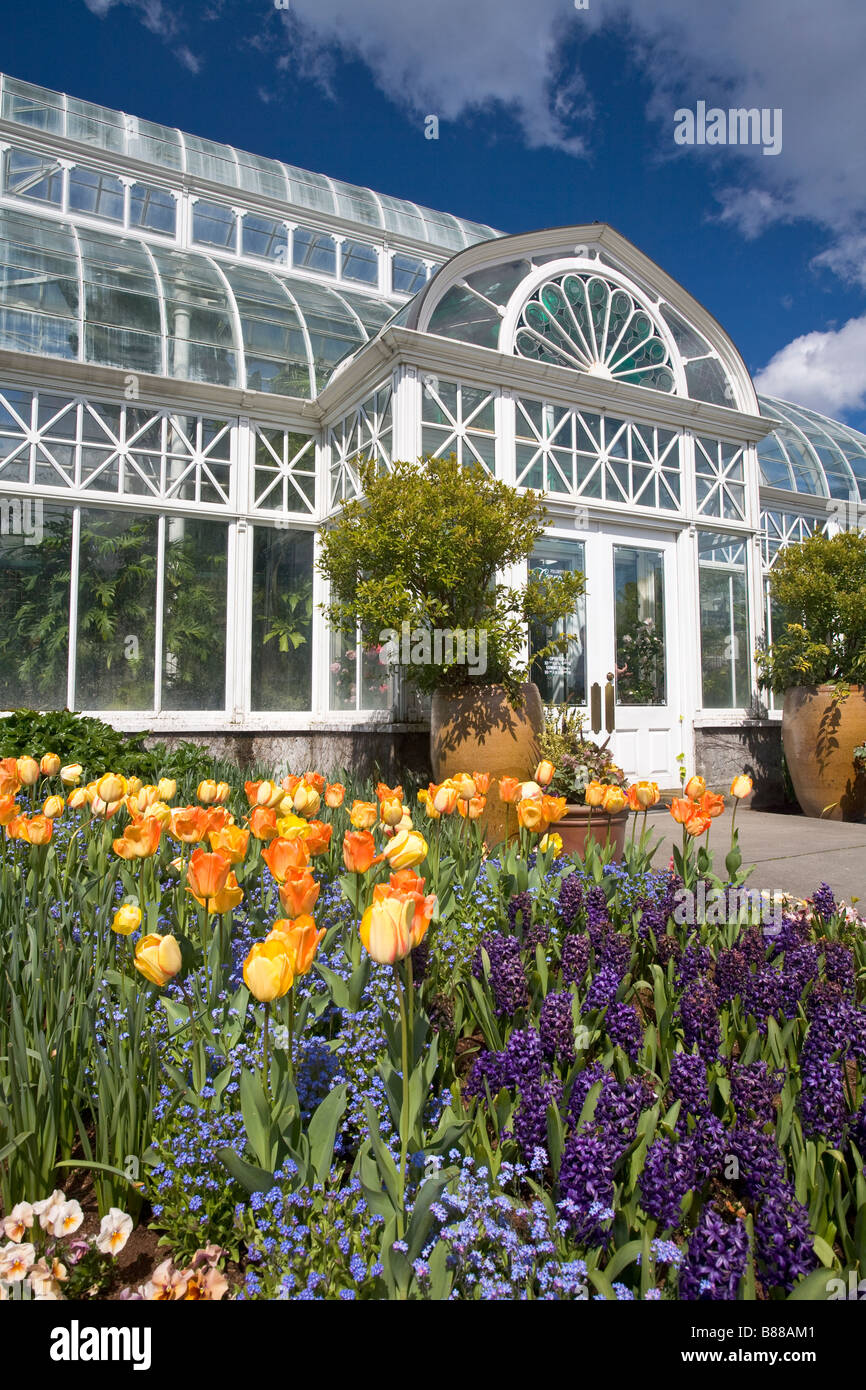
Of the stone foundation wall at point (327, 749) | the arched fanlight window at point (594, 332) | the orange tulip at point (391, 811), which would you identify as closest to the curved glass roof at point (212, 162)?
the arched fanlight window at point (594, 332)

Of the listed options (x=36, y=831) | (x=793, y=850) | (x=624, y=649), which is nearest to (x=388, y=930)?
(x=36, y=831)

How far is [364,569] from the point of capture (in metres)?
5.47

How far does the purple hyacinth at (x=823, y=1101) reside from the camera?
1251mm

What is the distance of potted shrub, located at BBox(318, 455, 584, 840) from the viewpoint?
5.05 metres

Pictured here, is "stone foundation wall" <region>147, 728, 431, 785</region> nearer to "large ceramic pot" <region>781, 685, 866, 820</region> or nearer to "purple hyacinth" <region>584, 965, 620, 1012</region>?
"large ceramic pot" <region>781, 685, 866, 820</region>

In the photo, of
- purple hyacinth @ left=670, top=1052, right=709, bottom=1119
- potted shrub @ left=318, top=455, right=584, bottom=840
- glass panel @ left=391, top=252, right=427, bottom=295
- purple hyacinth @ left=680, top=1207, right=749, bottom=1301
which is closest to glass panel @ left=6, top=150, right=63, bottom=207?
glass panel @ left=391, top=252, right=427, bottom=295

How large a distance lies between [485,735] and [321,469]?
4202 millimetres

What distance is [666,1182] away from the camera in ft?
3.47

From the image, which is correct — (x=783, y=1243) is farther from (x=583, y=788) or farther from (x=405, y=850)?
(x=583, y=788)

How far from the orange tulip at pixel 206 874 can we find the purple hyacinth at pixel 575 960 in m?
0.86

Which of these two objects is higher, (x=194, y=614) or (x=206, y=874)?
(x=194, y=614)

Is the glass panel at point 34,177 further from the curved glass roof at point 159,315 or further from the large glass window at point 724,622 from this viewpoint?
the large glass window at point 724,622
